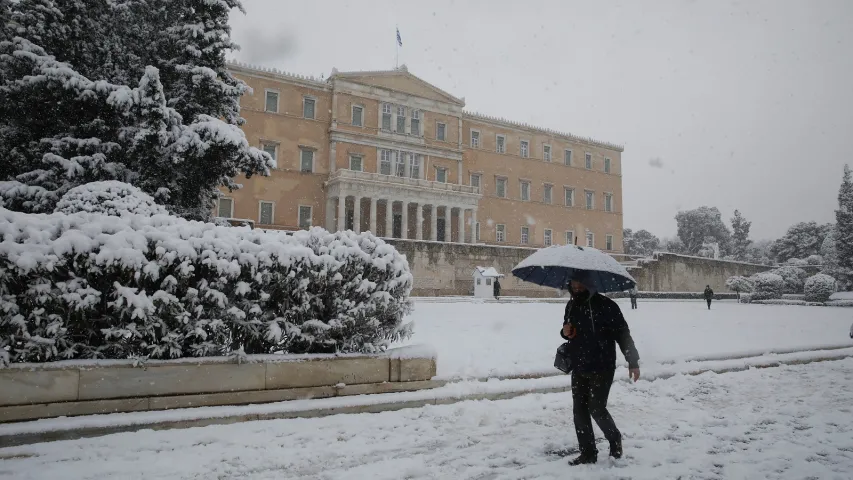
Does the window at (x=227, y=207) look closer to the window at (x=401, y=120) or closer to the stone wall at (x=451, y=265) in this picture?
the stone wall at (x=451, y=265)

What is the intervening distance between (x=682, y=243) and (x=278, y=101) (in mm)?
75017

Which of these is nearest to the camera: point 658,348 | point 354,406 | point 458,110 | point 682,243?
point 354,406

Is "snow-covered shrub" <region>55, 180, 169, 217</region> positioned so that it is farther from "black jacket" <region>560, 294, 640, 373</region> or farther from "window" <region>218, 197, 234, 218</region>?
"window" <region>218, 197, 234, 218</region>

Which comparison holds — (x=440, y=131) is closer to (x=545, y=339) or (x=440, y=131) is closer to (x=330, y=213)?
(x=330, y=213)

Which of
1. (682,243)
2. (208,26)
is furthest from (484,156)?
(682,243)

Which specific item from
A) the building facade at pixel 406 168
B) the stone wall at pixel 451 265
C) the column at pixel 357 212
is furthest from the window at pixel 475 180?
the stone wall at pixel 451 265

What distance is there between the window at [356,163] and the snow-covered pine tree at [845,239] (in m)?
38.1

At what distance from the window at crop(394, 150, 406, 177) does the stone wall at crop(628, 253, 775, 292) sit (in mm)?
18337

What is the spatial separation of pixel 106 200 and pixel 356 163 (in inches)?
1213

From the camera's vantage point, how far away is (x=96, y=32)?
12500mm

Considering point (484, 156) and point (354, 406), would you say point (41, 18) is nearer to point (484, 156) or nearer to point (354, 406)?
point (354, 406)

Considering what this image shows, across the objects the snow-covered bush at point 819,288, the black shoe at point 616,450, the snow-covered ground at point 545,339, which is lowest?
the black shoe at point 616,450

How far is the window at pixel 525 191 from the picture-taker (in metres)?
47.4

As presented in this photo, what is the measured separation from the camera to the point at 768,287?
3331 cm
